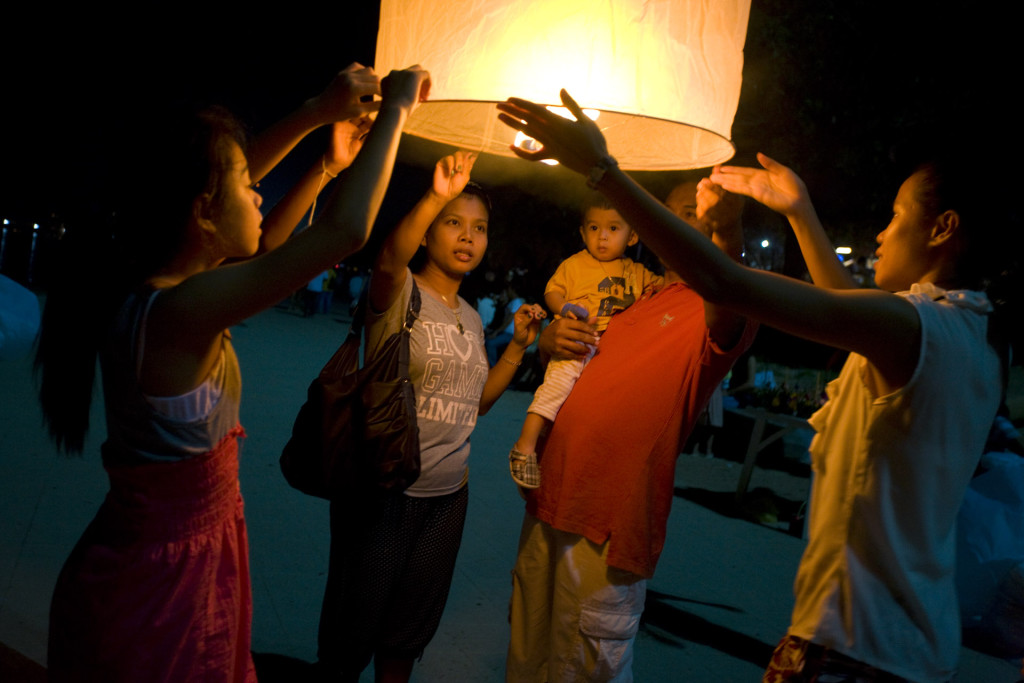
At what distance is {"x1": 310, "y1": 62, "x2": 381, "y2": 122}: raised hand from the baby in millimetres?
1255

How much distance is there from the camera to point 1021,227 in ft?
5.27

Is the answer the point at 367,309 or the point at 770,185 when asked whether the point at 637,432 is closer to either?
the point at 770,185

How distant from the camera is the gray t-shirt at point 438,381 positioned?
8.21ft

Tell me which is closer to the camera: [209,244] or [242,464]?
[209,244]

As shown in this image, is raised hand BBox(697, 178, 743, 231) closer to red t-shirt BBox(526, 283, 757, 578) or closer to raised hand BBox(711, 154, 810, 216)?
raised hand BBox(711, 154, 810, 216)

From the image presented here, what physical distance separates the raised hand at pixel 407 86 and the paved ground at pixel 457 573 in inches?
104

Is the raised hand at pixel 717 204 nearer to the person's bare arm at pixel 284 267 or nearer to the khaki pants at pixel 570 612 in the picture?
the person's bare arm at pixel 284 267

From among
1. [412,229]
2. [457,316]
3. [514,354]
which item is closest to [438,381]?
[457,316]

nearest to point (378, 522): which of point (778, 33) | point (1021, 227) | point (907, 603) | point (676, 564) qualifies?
point (907, 603)

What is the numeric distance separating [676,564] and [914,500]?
3780mm

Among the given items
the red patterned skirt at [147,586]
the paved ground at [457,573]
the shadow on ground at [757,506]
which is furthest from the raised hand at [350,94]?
the shadow on ground at [757,506]

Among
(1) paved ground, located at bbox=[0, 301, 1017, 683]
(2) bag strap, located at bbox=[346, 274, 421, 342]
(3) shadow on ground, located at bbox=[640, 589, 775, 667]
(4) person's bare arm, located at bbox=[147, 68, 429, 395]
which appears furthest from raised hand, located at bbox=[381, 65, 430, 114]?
(3) shadow on ground, located at bbox=[640, 589, 775, 667]

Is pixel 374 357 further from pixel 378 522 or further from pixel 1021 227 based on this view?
pixel 1021 227

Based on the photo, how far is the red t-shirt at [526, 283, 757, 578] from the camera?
2.28 meters
